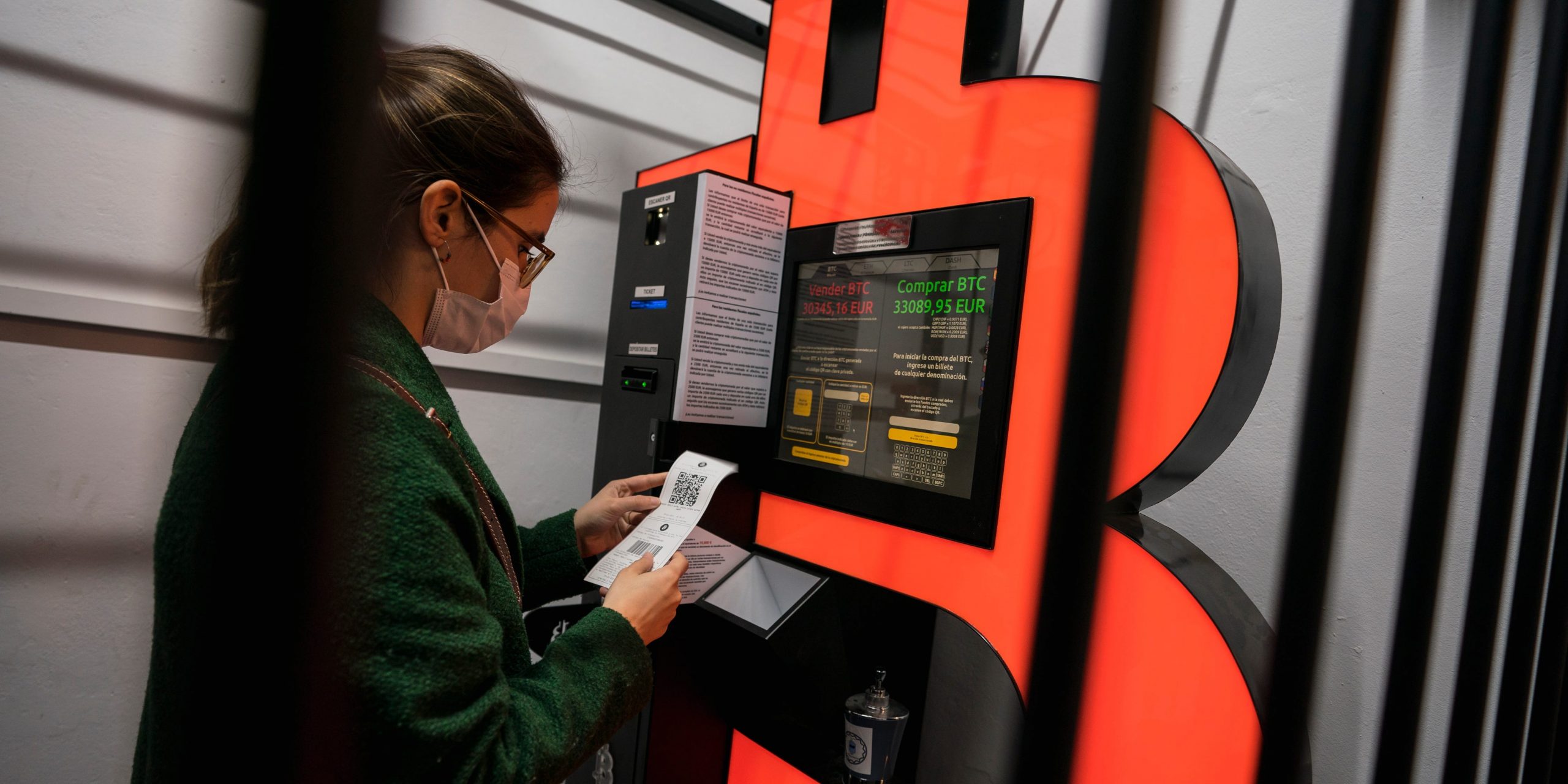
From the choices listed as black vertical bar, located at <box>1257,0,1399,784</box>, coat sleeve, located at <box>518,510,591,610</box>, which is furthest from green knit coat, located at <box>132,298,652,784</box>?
black vertical bar, located at <box>1257,0,1399,784</box>

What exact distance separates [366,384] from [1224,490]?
1566mm

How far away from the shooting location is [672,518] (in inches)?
47.4

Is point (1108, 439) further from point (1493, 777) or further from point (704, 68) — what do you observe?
point (704, 68)

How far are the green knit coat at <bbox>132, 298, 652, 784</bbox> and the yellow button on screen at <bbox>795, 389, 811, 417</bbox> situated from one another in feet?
2.79

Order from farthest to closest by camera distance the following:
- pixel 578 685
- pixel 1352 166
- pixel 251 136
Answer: pixel 578 685, pixel 1352 166, pixel 251 136

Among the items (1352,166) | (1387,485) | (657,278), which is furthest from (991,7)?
(1387,485)

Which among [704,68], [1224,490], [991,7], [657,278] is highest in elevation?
[704,68]

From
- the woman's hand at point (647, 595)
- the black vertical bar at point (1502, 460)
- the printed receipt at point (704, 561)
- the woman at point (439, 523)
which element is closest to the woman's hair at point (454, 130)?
the woman at point (439, 523)

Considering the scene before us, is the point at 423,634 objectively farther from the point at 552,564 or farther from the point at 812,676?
the point at 812,676

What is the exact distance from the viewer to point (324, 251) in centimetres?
31

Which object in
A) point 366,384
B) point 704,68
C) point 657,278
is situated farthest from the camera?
point 704,68

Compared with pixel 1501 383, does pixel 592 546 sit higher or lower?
lower

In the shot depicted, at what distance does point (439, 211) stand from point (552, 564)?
0.62m

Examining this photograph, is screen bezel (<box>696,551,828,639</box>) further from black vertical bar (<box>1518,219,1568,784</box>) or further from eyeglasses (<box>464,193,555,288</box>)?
black vertical bar (<box>1518,219,1568,784</box>)
